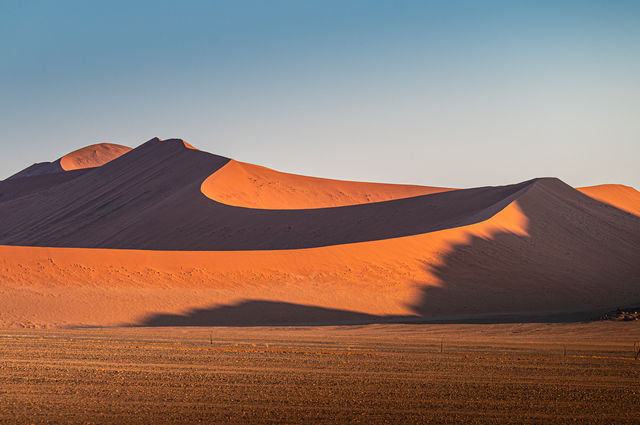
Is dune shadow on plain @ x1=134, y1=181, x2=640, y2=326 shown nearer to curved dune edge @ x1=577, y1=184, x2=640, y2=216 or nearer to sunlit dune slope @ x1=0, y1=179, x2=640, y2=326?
sunlit dune slope @ x1=0, y1=179, x2=640, y2=326

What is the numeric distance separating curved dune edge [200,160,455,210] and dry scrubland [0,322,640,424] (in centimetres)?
3829

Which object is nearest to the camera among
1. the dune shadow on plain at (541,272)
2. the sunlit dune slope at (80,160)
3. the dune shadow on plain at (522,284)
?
the dune shadow on plain at (522,284)

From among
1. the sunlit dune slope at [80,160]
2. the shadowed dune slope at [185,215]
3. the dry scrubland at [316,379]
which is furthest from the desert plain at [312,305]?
the sunlit dune slope at [80,160]

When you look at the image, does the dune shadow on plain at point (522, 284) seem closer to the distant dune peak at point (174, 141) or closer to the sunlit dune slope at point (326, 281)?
the sunlit dune slope at point (326, 281)

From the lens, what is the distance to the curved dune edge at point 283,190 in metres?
57.9

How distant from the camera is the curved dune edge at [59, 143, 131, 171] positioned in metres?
108

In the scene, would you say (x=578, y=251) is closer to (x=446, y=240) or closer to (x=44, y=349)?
(x=446, y=240)

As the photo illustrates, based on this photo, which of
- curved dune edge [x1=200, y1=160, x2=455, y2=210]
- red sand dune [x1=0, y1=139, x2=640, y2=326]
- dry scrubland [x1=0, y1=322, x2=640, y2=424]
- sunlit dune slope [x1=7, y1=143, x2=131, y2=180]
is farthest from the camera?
sunlit dune slope [x1=7, y1=143, x2=131, y2=180]

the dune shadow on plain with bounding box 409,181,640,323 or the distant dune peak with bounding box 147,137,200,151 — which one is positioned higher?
the distant dune peak with bounding box 147,137,200,151

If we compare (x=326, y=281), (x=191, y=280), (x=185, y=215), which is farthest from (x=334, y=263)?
(x=185, y=215)

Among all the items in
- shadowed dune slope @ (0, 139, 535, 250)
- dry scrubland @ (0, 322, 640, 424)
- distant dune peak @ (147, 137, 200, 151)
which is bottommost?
dry scrubland @ (0, 322, 640, 424)

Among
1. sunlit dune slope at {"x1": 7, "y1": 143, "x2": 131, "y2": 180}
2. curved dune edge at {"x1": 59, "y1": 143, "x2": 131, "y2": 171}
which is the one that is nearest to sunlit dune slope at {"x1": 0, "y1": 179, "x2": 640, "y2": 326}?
sunlit dune slope at {"x1": 7, "y1": 143, "x2": 131, "y2": 180}

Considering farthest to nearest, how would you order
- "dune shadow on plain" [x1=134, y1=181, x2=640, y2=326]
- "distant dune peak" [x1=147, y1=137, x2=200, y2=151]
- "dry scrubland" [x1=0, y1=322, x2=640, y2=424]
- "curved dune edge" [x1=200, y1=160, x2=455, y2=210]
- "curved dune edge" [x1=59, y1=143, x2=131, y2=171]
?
"curved dune edge" [x1=59, y1=143, x2=131, y2=171], "distant dune peak" [x1=147, y1=137, x2=200, y2=151], "curved dune edge" [x1=200, y1=160, x2=455, y2=210], "dune shadow on plain" [x1=134, y1=181, x2=640, y2=326], "dry scrubland" [x1=0, y1=322, x2=640, y2=424]

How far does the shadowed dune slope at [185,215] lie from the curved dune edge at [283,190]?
1721 mm
